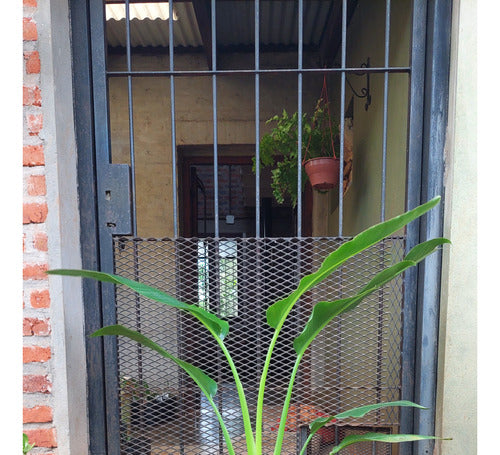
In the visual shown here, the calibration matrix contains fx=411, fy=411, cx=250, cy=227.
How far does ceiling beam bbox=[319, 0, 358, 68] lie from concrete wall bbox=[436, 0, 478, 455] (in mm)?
1574

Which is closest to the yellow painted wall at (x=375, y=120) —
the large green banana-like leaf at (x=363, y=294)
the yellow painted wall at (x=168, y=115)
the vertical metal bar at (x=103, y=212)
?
the yellow painted wall at (x=168, y=115)

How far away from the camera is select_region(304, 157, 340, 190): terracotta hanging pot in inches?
72.1

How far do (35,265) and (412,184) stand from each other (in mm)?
1087

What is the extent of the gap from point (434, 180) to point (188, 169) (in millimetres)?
2838

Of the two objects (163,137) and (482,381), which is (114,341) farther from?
(163,137)

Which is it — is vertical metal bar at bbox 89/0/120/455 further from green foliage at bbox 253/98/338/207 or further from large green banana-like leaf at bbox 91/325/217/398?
green foliage at bbox 253/98/338/207

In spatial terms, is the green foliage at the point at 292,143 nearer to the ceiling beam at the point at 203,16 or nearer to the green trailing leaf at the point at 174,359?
the ceiling beam at the point at 203,16

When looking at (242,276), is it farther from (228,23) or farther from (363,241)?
(228,23)

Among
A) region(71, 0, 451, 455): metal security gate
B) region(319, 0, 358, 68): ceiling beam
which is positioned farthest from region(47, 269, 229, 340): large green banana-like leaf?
region(319, 0, 358, 68): ceiling beam

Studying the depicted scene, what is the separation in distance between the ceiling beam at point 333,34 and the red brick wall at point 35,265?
77.0 inches

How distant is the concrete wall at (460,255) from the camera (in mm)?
1104

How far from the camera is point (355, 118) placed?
265cm

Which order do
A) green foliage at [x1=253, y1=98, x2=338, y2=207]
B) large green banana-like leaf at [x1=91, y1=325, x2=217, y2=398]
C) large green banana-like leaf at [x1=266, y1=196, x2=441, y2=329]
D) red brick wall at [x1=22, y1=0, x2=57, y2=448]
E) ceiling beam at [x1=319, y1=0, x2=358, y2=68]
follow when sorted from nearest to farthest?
large green banana-like leaf at [x1=266, y1=196, x2=441, y2=329], large green banana-like leaf at [x1=91, y1=325, x2=217, y2=398], red brick wall at [x1=22, y1=0, x2=57, y2=448], green foliage at [x1=253, y1=98, x2=338, y2=207], ceiling beam at [x1=319, y1=0, x2=358, y2=68]

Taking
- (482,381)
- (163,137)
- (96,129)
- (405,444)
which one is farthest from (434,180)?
(163,137)
